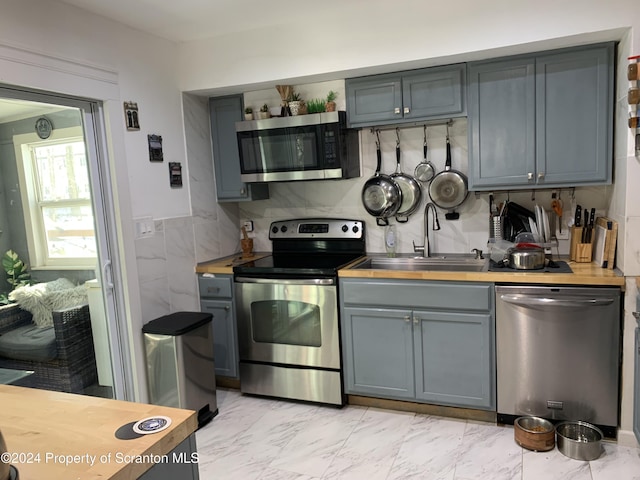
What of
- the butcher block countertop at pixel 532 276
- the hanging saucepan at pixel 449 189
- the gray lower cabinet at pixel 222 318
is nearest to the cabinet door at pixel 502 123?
the hanging saucepan at pixel 449 189

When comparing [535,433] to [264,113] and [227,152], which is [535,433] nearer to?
[264,113]

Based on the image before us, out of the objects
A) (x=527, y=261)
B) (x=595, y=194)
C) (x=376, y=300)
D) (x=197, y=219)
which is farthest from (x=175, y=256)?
(x=595, y=194)

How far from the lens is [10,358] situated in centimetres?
242

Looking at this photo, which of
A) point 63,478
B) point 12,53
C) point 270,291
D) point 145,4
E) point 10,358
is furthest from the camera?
point 270,291

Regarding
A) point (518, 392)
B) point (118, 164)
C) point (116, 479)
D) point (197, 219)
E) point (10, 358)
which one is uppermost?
point (118, 164)

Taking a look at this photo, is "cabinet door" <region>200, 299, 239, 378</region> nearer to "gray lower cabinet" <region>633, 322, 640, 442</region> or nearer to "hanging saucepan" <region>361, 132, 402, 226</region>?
"hanging saucepan" <region>361, 132, 402, 226</region>

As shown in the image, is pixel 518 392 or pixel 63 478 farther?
pixel 518 392

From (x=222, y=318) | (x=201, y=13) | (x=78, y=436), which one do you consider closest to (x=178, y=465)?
(x=78, y=436)

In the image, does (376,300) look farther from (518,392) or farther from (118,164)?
(118,164)

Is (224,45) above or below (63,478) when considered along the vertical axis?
above

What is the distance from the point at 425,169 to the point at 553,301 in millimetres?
1230

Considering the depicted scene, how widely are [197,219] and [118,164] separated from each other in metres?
0.81

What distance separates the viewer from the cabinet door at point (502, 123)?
9.12ft

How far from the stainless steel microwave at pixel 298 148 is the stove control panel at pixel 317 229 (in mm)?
391
